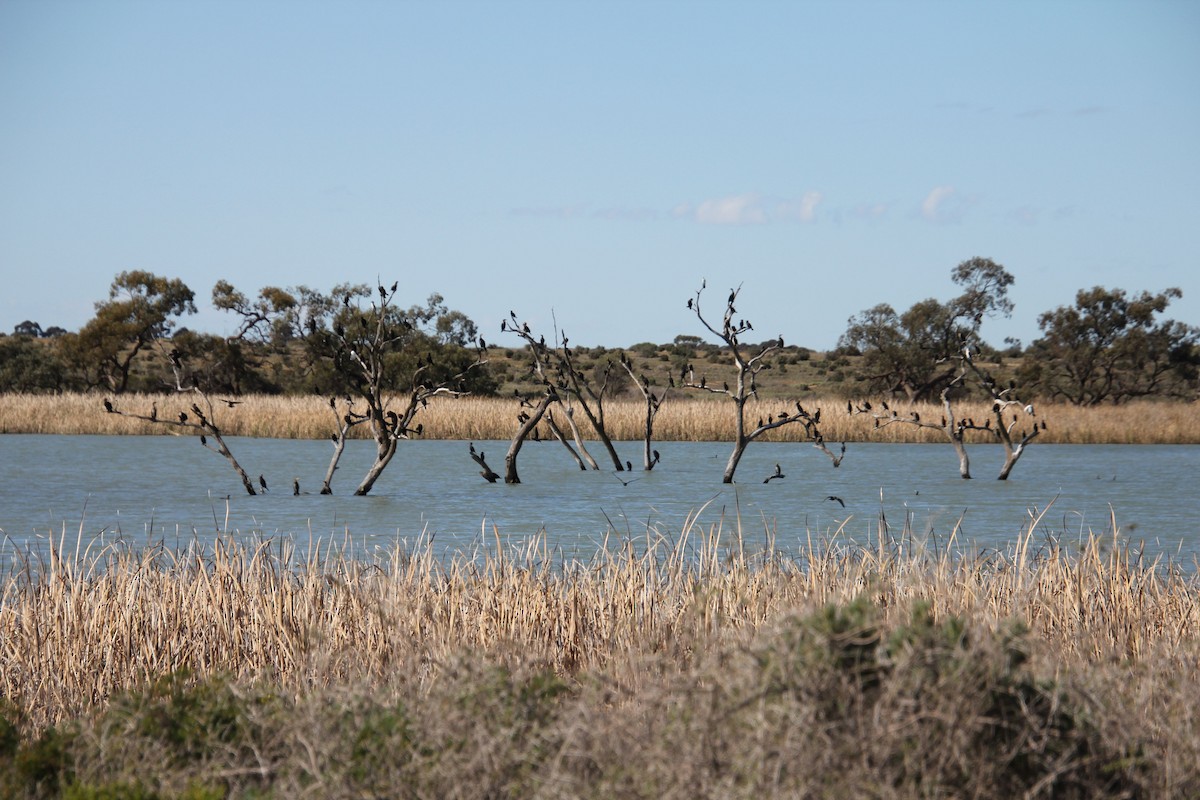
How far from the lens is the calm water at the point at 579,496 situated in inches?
559

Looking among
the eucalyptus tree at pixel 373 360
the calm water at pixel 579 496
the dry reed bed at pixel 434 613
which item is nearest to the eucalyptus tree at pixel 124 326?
the eucalyptus tree at pixel 373 360

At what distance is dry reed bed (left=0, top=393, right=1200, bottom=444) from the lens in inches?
1259

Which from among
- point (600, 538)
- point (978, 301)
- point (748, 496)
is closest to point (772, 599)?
point (600, 538)

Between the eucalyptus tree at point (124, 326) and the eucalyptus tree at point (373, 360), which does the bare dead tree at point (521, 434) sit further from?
the eucalyptus tree at point (124, 326)

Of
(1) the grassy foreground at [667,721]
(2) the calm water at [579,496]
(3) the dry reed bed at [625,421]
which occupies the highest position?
(3) the dry reed bed at [625,421]

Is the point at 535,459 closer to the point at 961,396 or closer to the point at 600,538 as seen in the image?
the point at 600,538

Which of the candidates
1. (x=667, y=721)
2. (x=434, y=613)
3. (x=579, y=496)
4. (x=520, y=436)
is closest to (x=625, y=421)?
(x=520, y=436)

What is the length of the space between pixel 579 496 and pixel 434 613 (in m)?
12.5

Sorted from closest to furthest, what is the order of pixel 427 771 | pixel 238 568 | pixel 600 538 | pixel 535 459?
pixel 427 771
pixel 238 568
pixel 600 538
pixel 535 459

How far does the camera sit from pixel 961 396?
62188 mm

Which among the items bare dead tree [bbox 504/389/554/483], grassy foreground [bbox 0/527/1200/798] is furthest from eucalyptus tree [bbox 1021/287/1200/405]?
grassy foreground [bbox 0/527/1200/798]

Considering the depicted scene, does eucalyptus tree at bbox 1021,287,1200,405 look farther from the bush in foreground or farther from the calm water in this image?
the bush in foreground

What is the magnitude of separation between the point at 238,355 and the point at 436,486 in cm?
3912

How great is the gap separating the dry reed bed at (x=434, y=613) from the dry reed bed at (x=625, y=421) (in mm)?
23799
